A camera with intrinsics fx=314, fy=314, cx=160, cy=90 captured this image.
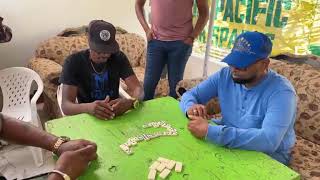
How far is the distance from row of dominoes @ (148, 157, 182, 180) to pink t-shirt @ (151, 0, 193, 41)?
1.69m

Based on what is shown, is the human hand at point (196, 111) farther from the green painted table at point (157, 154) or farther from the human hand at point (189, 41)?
the human hand at point (189, 41)

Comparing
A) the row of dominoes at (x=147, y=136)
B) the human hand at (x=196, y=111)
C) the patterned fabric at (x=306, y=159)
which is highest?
the human hand at (x=196, y=111)

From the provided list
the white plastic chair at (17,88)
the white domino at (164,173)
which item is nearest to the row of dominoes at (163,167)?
the white domino at (164,173)

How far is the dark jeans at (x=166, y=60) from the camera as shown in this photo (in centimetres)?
285

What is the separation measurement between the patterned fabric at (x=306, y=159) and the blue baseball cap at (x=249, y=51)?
0.81 m

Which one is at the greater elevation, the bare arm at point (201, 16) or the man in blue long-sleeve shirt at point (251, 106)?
the bare arm at point (201, 16)

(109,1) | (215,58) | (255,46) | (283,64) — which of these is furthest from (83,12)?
(255,46)

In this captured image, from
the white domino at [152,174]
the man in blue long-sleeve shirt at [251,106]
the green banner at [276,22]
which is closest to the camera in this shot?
the white domino at [152,174]

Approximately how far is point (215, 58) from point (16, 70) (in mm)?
2476

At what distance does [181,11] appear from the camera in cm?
278

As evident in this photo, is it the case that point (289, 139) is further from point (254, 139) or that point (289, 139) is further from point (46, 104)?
point (46, 104)

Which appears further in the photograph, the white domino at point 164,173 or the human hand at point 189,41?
the human hand at point 189,41

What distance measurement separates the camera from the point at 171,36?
9.27 feet

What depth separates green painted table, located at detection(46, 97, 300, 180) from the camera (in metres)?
1.28
